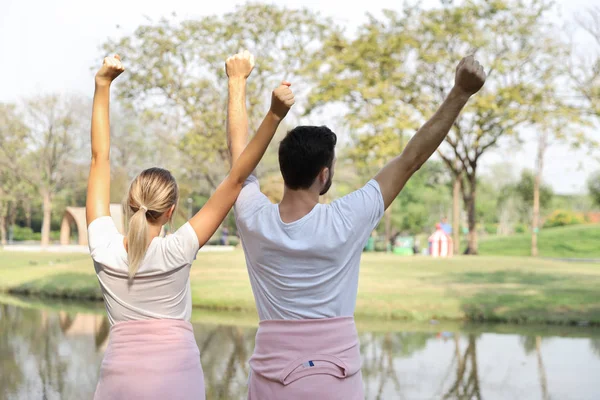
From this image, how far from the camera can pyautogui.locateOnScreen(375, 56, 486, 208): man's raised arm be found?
257cm

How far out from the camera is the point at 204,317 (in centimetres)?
1220

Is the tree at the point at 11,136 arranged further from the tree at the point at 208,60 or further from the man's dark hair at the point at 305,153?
the man's dark hair at the point at 305,153

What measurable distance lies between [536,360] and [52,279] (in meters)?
12.8

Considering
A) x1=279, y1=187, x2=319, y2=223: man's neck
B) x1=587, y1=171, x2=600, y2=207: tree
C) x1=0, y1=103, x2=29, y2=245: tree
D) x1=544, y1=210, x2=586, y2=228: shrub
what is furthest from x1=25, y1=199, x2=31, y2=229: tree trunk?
x1=279, y1=187, x2=319, y2=223: man's neck

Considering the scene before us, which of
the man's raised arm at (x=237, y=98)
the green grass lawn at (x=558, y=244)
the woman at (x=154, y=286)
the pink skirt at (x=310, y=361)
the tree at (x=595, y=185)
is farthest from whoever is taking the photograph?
the tree at (x=595, y=185)

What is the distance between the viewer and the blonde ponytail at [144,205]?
2684 millimetres

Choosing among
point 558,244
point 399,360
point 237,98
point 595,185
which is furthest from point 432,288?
point 595,185

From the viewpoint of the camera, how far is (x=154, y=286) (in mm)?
2707

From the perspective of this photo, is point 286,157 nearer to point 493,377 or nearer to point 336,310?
point 336,310

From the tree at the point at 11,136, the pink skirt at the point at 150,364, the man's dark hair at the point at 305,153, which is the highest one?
the tree at the point at 11,136

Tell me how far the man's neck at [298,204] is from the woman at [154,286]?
200 mm

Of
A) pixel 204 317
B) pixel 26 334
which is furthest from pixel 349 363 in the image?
pixel 204 317

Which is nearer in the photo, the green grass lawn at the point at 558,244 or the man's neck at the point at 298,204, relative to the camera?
the man's neck at the point at 298,204

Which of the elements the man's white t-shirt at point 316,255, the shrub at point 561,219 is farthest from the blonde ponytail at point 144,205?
the shrub at point 561,219
